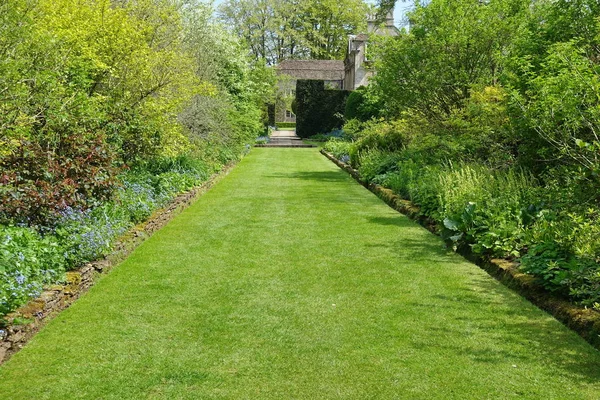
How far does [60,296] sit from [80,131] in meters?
3.43

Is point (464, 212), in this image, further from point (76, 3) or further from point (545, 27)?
point (76, 3)

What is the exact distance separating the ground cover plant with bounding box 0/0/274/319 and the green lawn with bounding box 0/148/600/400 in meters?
0.64

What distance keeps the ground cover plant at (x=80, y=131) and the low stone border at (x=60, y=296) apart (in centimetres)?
12

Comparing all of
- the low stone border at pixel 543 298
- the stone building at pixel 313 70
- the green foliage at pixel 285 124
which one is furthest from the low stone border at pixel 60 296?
the green foliage at pixel 285 124

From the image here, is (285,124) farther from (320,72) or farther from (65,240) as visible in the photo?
(65,240)

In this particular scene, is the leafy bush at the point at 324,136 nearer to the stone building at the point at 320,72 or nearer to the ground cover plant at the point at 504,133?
the stone building at the point at 320,72

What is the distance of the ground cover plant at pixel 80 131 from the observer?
6172mm

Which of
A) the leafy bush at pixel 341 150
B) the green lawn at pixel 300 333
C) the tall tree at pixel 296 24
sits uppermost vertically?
the tall tree at pixel 296 24

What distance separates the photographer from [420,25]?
15.3 m

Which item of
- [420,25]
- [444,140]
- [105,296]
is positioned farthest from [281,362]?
[420,25]

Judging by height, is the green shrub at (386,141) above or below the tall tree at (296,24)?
below

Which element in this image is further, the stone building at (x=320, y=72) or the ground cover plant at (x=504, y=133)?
the stone building at (x=320, y=72)

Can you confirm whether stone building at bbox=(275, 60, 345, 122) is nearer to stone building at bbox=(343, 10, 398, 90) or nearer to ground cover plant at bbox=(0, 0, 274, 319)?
stone building at bbox=(343, 10, 398, 90)

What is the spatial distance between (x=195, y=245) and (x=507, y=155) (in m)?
6.31
